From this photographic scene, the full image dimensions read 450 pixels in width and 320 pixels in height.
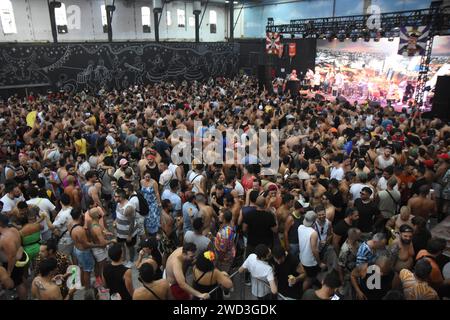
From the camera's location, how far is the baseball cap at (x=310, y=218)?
3.66 meters

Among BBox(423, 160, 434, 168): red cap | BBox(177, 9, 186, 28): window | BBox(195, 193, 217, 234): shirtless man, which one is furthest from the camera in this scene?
BBox(177, 9, 186, 28): window

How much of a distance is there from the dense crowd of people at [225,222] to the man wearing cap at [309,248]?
0.6 inches

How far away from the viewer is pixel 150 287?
9.52 ft

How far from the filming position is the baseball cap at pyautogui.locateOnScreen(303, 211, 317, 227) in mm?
3658

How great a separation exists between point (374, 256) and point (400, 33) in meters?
11.4

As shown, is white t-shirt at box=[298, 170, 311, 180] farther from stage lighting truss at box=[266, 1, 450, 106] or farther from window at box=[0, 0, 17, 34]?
window at box=[0, 0, 17, 34]

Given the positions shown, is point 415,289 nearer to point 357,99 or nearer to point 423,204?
point 423,204

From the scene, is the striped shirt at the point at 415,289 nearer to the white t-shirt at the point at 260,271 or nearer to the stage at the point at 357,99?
the white t-shirt at the point at 260,271

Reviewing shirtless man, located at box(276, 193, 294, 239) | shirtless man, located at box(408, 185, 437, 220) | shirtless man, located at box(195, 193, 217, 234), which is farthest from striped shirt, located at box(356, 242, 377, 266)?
shirtless man, located at box(195, 193, 217, 234)

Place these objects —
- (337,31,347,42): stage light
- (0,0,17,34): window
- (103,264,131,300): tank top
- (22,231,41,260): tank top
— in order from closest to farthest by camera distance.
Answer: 1. (103,264,131,300): tank top
2. (22,231,41,260): tank top
3. (337,31,347,42): stage light
4. (0,0,17,34): window

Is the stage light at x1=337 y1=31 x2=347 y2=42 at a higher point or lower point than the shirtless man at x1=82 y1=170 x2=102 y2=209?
higher

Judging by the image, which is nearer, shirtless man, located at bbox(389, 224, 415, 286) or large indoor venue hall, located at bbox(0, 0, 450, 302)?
large indoor venue hall, located at bbox(0, 0, 450, 302)

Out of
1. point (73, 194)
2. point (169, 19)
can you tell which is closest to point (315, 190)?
point (73, 194)

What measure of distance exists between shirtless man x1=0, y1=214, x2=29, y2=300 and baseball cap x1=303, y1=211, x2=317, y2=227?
3.18m
